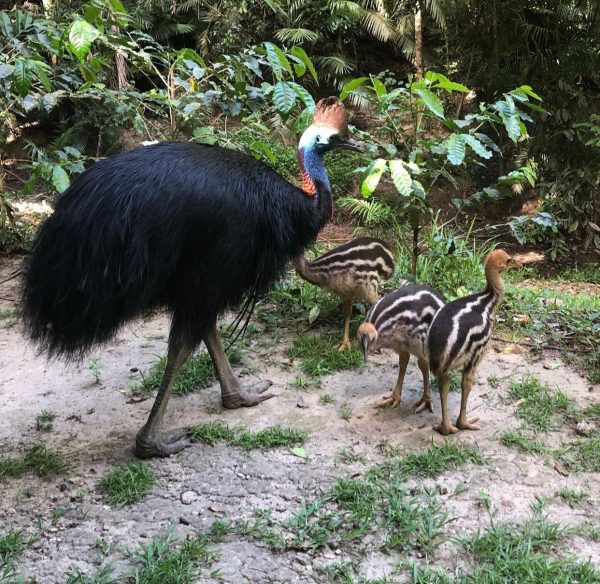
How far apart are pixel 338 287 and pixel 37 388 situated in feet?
6.35

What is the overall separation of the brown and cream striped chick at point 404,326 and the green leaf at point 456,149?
766 mm

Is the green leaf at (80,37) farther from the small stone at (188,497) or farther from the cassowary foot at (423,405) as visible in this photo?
the cassowary foot at (423,405)

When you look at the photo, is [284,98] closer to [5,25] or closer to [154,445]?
[5,25]

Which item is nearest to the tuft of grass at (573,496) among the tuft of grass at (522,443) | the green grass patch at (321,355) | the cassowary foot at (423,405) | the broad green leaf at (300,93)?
the tuft of grass at (522,443)

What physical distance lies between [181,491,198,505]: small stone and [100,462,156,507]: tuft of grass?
0.17m

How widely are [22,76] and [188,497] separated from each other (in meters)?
2.10

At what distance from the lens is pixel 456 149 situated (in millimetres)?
3568

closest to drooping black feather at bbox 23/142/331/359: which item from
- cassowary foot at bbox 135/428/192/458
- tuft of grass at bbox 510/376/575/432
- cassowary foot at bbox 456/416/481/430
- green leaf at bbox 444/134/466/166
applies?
cassowary foot at bbox 135/428/192/458

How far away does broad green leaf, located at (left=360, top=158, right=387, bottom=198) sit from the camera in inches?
124

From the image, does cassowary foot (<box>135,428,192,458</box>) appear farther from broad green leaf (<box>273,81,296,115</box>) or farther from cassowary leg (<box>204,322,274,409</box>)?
broad green leaf (<box>273,81,296,115</box>)

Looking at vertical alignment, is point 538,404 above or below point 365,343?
below

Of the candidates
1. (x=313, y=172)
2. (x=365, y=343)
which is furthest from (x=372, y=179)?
(x=365, y=343)

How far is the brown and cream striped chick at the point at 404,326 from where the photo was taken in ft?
10.6

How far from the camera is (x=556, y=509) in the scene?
8.74 feet
